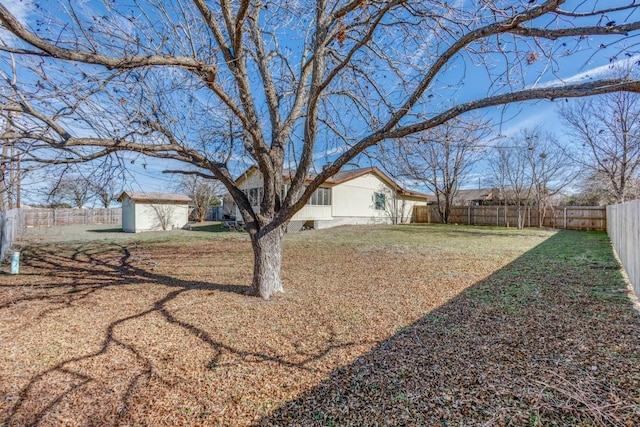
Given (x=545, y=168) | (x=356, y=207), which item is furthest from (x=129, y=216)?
(x=545, y=168)

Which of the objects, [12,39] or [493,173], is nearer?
[12,39]

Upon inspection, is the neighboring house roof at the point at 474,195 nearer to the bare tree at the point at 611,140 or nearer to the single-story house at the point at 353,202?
the single-story house at the point at 353,202

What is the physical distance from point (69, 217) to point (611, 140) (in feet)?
108

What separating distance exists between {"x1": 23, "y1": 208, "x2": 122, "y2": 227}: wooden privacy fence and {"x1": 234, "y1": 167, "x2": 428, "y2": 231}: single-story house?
1282 centimetres

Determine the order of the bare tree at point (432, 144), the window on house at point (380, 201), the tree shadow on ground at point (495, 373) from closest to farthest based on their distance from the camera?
1. the tree shadow on ground at point (495, 373)
2. the bare tree at point (432, 144)
3. the window on house at point (380, 201)

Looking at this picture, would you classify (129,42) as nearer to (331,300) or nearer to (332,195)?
(331,300)

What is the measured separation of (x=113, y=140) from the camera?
3691mm

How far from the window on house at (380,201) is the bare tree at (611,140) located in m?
11.0

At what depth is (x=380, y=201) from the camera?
22.0 meters

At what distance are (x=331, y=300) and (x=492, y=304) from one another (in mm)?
2204

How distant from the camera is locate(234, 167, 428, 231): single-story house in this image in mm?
17719

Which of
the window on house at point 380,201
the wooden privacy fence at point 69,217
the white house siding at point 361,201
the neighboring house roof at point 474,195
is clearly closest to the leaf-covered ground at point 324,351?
the white house siding at point 361,201

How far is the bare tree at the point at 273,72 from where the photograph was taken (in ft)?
8.69

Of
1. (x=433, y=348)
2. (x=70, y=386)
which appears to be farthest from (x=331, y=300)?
(x=70, y=386)
